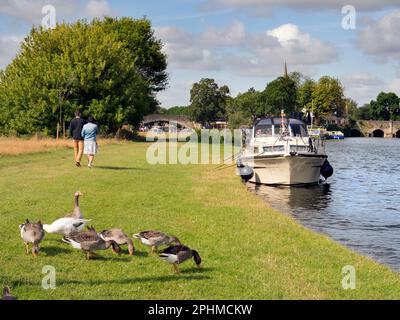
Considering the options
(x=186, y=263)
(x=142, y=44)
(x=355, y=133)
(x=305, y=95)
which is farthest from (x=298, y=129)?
(x=355, y=133)

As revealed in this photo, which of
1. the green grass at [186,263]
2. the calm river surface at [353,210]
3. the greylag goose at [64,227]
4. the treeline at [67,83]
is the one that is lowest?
the calm river surface at [353,210]

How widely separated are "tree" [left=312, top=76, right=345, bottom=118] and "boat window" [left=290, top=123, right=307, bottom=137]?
125 meters

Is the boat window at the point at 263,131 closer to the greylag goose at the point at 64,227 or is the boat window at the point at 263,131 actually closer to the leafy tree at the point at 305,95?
the greylag goose at the point at 64,227

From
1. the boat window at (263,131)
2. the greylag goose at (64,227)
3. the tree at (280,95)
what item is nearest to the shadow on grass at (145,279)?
the greylag goose at (64,227)

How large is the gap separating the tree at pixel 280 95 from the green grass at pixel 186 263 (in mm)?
124679

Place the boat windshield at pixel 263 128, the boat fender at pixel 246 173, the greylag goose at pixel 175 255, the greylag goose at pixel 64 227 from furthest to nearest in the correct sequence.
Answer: the boat windshield at pixel 263 128, the boat fender at pixel 246 173, the greylag goose at pixel 64 227, the greylag goose at pixel 175 255

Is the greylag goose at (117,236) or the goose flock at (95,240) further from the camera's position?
the greylag goose at (117,236)

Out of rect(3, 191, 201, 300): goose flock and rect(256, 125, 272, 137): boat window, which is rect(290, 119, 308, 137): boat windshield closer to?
rect(256, 125, 272, 137): boat window

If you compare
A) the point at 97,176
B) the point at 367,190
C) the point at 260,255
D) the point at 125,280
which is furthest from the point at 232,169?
the point at 125,280

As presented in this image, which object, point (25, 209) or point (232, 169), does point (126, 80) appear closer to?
point (232, 169)

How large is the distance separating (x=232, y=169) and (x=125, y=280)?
27757mm

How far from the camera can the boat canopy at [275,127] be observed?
3284 centimetres

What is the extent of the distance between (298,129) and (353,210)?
12.2 metres

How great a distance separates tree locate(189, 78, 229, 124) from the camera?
172000 millimetres
